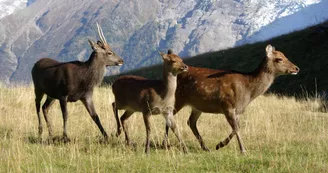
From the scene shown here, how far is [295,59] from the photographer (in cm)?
3572

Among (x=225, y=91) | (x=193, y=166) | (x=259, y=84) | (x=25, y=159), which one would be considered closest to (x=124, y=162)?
(x=193, y=166)

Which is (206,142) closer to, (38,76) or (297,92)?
(38,76)

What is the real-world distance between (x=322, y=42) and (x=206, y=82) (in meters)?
26.3

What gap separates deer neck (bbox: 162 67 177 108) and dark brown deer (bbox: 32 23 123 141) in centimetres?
189

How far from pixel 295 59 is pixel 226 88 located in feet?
83.8

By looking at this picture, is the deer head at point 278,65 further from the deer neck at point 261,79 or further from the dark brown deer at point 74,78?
the dark brown deer at point 74,78

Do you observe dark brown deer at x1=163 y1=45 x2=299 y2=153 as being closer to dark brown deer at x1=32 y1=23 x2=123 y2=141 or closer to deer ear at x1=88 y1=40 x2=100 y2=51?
dark brown deer at x1=32 y1=23 x2=123 y2=141

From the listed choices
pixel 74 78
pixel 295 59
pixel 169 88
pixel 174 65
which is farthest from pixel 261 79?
pixel 295 59

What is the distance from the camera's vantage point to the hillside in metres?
30.9

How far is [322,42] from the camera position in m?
35.9

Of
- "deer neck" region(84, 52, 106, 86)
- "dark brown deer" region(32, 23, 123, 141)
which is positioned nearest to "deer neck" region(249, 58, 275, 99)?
"dark brown deer" region(32, 23, 123, 141)

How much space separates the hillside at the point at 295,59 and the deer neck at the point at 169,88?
52.8 feet

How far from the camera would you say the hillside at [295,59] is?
101 ft

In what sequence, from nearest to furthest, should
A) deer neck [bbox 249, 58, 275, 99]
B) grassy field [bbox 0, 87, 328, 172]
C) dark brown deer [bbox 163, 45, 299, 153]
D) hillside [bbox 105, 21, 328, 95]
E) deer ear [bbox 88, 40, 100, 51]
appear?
grassy field [bbox 0, 87, 328, 172], dark brown deer [bbox 163, 45, 299, 153], deer neck [bbox 249, 58, 275, 99], deer ear [bbox 88, 40, 100, 51], hillside [bbox 105, 21, 328, 95]
